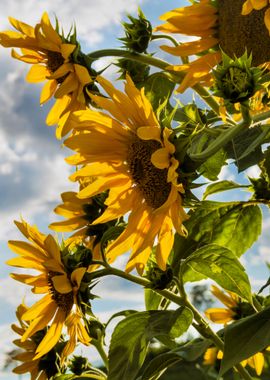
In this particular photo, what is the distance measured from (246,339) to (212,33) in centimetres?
61

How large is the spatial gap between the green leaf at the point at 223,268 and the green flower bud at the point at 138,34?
0.43 meters

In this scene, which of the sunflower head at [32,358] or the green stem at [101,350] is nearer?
the green stem at [101,350]

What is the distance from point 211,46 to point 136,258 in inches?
18.0

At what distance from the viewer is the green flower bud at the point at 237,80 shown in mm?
1022

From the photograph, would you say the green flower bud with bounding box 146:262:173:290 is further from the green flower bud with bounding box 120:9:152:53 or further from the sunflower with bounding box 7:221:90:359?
the green flower bud with bounding box 120:9:152:53

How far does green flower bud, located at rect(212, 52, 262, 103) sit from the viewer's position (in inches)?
40.3

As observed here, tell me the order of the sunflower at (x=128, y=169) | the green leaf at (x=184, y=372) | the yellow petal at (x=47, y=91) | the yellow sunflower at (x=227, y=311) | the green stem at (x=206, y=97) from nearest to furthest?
the sunflower at (x=128, y=169)
the green stem at (x=206, y=97)
the yellow petal at (x=47, y=91)
the yellow sunflower at (x=227, y=311)
the green leaf at (x=184, y=372)

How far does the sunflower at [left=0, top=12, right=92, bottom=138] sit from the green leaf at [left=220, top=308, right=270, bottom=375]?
0.50 meters

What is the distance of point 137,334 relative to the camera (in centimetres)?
129

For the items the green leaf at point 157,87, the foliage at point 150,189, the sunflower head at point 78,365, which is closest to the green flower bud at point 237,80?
the foliage at point 150,189

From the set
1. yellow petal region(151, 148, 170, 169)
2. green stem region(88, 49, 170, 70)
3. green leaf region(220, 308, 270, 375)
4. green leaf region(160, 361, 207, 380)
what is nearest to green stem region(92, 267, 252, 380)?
green leaf region(220, 308, 270, 375)

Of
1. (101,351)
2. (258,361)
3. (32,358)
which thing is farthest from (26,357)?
(258,361)

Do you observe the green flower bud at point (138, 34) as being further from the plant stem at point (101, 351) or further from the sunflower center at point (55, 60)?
the plant stem at point (101, 351)

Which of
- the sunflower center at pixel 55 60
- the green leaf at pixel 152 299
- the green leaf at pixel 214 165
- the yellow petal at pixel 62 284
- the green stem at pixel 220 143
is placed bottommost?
A: the green leaf at pixel 152 299
